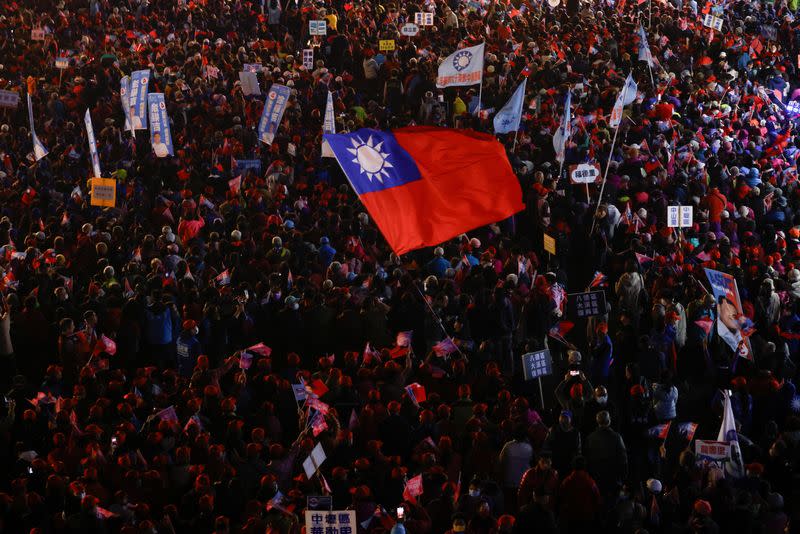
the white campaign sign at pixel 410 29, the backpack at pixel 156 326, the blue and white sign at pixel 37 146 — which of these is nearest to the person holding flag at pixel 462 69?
the white campaign sign at pixel 410 29

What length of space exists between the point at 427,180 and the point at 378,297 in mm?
2804

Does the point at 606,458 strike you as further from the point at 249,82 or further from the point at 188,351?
the point at 249,82

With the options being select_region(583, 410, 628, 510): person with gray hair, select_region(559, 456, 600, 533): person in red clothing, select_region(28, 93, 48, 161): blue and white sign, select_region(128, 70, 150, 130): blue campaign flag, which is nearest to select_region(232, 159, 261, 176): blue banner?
select_region(128, 70, 150, 130): blue campaign flag

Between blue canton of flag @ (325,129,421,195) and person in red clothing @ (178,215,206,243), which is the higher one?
blue canton of flag @ (325,129,421,195)

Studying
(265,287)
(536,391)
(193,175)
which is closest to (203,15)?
(193,175)

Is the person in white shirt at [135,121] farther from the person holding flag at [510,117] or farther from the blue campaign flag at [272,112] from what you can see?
the person holding flag at [510,117]

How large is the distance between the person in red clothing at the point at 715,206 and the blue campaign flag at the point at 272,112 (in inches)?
302

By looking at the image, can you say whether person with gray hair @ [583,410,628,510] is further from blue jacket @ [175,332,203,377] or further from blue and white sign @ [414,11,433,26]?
blue and white sign @ [414,11,433,26]

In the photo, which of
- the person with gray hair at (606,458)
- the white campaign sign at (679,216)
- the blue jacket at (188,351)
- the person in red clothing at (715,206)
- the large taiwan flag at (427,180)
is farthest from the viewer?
the person in red clothing at (715,206)

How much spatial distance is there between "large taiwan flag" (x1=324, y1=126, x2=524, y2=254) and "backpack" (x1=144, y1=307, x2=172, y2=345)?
322 cm

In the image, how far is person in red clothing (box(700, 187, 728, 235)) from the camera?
19.8m

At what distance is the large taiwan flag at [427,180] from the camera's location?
1283cm

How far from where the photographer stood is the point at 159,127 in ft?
66.2

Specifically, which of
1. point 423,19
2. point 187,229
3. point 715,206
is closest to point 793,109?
point 715,206
